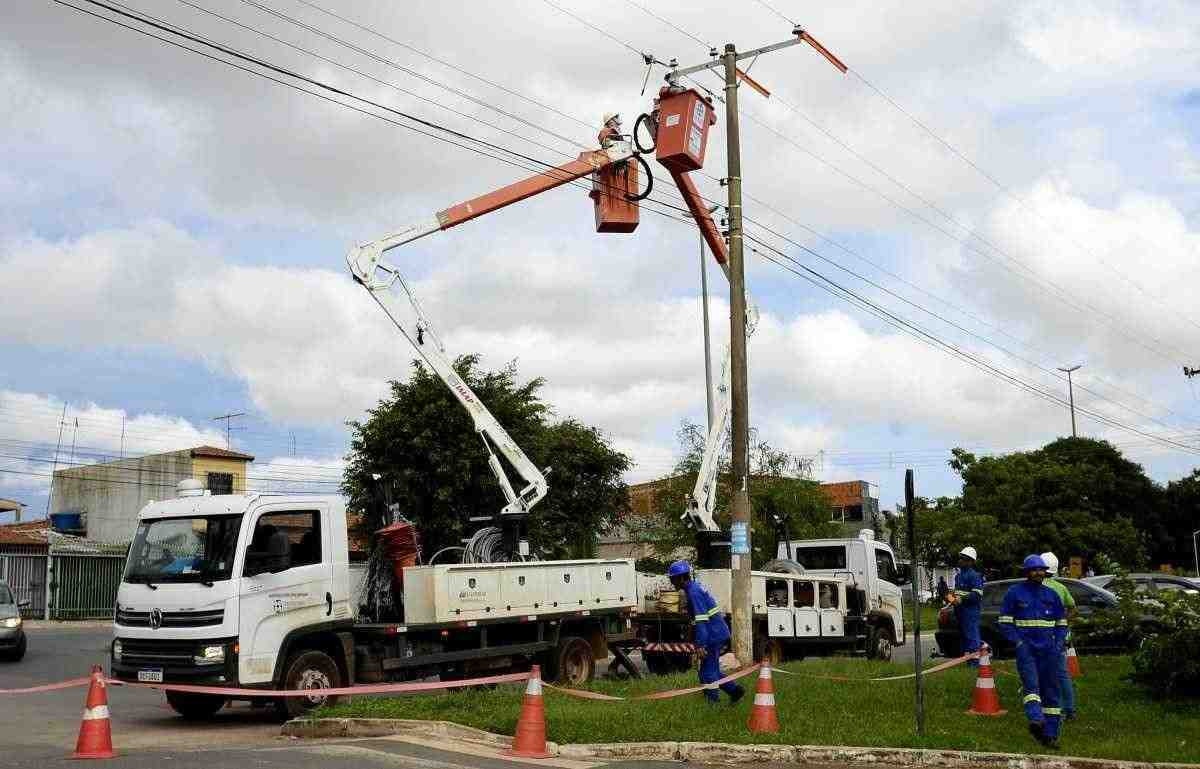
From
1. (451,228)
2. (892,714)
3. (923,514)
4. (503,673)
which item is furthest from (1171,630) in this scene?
(923,514)

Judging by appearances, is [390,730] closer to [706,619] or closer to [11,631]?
[706,619]

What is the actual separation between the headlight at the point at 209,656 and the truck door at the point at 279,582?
0.22 meters

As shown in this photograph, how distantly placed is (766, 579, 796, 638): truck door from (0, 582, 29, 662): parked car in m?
13.5

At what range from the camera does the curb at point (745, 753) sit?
31.8ft

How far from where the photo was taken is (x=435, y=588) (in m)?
14.3

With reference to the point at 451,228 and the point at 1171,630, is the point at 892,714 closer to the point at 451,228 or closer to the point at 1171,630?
the point at 1171,630

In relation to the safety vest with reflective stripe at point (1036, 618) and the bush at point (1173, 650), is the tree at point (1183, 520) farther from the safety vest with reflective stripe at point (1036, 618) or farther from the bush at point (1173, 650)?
the safety vest with reflective stripe at point (1036, 618)

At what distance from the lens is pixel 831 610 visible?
20.5m

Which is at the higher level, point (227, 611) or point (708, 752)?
point (227, 611)

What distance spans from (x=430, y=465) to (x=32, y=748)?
2064 cm

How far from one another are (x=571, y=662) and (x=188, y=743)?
6099mm

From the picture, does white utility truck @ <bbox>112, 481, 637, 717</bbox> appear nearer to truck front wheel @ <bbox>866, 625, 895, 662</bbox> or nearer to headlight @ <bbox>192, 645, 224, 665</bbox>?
headlight @ <bbox>192, 645, 224, 665</bbox>

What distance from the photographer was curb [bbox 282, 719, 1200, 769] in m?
9.69

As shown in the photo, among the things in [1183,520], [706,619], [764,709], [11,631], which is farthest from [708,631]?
[1183,520]
